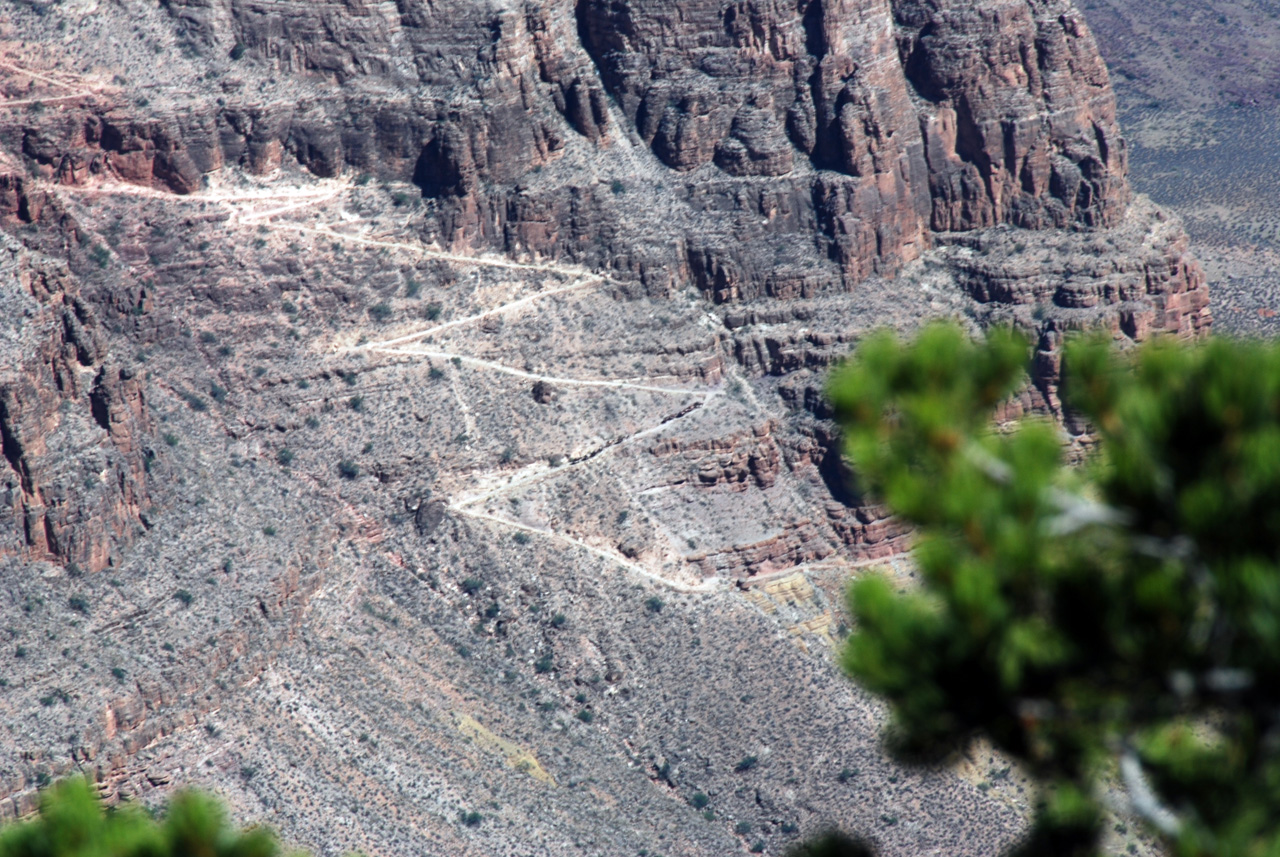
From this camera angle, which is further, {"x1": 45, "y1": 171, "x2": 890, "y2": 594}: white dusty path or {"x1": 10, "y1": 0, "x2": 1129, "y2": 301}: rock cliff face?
{"x1": 10, "y1": 0, "x2": 1129, "y2": 301}: rock cliff face

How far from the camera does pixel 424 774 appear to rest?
190ft

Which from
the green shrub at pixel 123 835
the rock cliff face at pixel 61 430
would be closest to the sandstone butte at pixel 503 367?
the rock cliff face at pixel 61 430

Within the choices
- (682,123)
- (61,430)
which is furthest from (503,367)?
(61,430)

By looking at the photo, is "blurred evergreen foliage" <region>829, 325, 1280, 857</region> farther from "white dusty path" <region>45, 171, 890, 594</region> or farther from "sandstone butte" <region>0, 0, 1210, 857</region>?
"white dusty path" <region>45, 171, 890, 594</region>

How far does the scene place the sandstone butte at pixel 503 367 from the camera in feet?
186

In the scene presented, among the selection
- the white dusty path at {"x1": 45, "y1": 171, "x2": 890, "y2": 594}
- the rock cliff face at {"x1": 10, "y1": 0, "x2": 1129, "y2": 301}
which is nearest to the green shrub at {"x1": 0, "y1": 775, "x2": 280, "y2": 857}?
the white dusty path at {"x1": 45, "y1": 171, "x2": 890, "y2": 594}

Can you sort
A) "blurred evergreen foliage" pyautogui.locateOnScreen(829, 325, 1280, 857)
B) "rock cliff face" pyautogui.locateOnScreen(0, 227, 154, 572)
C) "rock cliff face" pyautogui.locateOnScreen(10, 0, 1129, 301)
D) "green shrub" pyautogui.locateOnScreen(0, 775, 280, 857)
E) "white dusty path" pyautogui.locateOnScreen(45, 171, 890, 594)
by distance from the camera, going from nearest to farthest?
"blurred evergreen foliage" pyautogui.locateOnScreen(829, 325, 1280, 857) < "green shrub" pyautogui.locateOnScreen(0, 775, 280, 857) < "rock cliff face" pyautogui.locateOnScreen(0, 227, 154, 572) < "white dusty path" pyautogui.locateOnScreen(45, 171, 890, 594) < "rock cliff face" pyautogui.locateOnScreen(10, 0, 1129, 301)

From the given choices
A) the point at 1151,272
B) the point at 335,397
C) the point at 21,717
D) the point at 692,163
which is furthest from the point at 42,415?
the point at 1151,272

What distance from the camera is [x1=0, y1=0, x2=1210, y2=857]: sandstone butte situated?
56.8 m

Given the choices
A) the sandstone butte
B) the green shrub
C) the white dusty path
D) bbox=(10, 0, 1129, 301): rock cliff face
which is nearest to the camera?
the green shrub

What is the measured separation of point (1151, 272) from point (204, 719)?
1802 inches

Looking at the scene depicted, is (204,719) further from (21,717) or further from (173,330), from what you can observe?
(173,330)

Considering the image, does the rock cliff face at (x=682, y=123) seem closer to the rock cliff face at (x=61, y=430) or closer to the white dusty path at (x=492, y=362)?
the white dusty path at (x=492, y=362)

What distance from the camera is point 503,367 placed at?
73188mm
